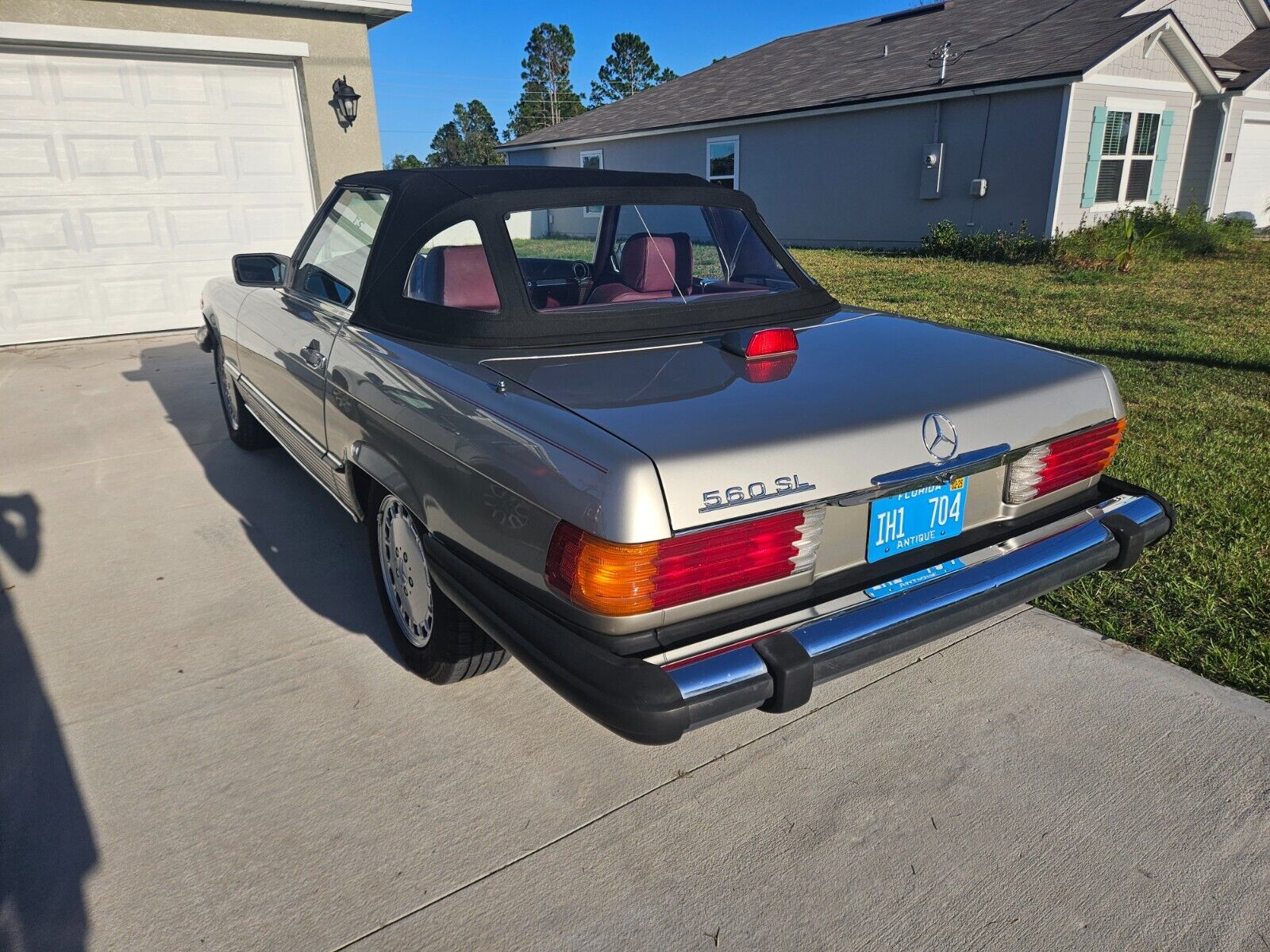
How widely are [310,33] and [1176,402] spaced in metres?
9.32

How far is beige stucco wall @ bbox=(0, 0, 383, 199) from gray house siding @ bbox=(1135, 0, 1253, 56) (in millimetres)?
15578

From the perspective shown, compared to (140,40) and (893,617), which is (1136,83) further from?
(893,617)

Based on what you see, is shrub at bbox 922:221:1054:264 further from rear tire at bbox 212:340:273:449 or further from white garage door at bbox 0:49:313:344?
rear tire at bbox 212:340:273:449

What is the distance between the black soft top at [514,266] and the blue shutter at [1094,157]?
525 inches

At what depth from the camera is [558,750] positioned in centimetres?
262

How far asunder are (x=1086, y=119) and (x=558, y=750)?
15.1 m

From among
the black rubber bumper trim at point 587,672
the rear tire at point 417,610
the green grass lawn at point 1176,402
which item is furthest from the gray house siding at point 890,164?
the black rubber bumper trim at point 587,672

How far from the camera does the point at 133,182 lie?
9.13 meters

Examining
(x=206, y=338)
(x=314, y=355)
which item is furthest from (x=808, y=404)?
(x=206, y=338)

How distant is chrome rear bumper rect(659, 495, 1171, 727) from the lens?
76.3 inches

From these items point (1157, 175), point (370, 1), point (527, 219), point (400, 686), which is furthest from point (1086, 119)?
point (400, 686)

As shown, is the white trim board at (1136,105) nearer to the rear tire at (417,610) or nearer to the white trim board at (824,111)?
the white trim board at (824,111)

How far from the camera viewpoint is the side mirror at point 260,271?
4.27m

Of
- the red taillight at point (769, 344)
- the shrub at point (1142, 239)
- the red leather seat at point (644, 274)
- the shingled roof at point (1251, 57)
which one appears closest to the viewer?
the red taillight at point (769, 344)
